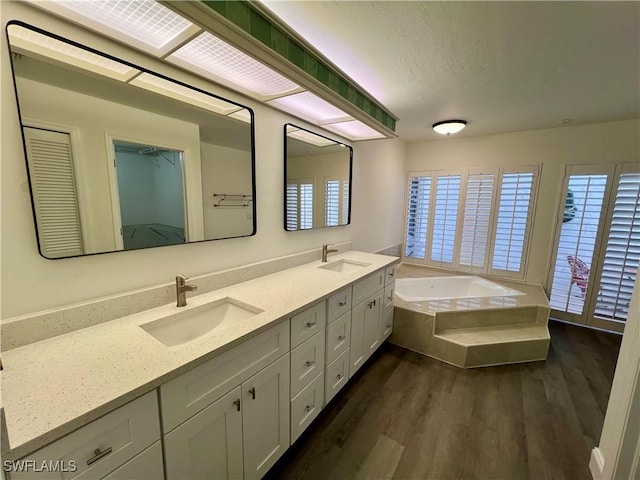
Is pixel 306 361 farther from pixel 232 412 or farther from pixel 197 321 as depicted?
pixel 197 321

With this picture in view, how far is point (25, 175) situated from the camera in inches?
35.3

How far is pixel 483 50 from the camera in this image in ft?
4.92

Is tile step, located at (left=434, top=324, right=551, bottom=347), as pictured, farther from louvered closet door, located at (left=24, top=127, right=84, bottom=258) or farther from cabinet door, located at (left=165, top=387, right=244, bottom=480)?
louvered closet door, located at (left=24, top=127, right=84, bottom=258)

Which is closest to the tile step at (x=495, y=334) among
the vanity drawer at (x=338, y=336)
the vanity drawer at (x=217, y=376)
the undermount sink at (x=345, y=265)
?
the undermount sink at (x=345, y=265)

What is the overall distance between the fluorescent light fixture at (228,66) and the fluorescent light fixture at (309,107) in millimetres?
148

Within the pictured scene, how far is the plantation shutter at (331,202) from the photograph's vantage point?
95.5 inches

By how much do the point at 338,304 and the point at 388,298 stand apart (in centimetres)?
95

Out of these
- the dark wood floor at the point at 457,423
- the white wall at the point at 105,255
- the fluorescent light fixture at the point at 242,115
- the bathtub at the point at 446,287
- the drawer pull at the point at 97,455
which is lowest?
the dark wood floor at the point at 457,423

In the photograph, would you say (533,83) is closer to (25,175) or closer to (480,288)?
(480,288)

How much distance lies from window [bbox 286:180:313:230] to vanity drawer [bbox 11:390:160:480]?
143 cm

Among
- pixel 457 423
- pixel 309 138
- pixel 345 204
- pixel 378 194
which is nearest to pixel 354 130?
pixel 309 138

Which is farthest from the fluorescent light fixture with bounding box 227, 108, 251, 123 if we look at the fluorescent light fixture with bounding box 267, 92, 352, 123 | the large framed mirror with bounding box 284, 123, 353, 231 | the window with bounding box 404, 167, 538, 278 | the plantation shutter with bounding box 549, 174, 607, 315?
the plantation shutter with bounding box 549, 174, 607, 315

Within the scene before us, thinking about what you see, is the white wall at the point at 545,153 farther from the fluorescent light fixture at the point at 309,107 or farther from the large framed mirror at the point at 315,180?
the fluorescent light fixture at the point at 309,107

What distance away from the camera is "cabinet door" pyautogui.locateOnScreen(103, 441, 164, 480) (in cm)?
73
